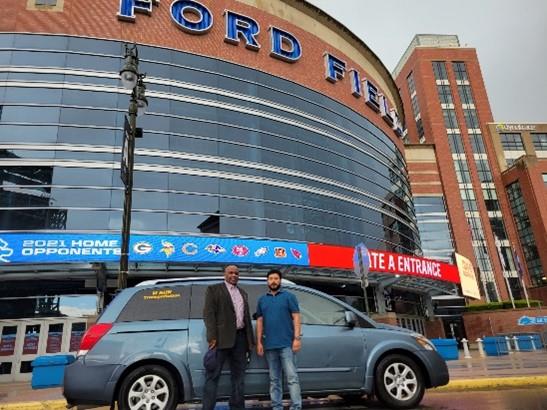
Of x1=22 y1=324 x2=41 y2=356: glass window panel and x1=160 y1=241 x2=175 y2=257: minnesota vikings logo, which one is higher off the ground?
x1=160 y1=241 x2=175 y2=257: minnesota vikings logo

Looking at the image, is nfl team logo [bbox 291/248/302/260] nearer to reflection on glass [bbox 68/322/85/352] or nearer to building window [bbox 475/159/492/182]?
reflection on glass [bbox 68/322/85/352]

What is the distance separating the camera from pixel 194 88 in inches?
858

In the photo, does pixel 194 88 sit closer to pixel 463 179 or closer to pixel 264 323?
pixel 264 323

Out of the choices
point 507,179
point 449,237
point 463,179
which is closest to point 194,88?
point 449,237

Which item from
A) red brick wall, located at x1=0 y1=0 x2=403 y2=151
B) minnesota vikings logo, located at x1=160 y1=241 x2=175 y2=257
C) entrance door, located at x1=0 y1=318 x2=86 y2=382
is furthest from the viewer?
red brick wall, located at x1=0 y1=0 x2=403 y2=151

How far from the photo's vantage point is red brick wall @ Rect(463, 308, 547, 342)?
102ft

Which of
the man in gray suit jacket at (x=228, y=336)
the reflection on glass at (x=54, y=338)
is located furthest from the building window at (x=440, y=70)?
the man in gray suit jacket at (x=228, y=336)

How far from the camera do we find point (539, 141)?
6556cm

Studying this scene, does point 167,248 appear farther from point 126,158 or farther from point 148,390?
point 148,390

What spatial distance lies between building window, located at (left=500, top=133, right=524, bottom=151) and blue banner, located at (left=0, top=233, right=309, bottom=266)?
58.2 m

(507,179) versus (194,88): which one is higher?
(507,179)

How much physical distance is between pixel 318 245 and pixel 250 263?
138 inches

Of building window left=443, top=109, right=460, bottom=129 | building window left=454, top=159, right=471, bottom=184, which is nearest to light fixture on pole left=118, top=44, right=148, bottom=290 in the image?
building window left=454, top=159, right=471, bottom=184

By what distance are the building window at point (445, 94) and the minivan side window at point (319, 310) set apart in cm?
6690
